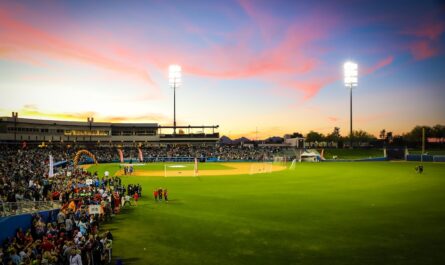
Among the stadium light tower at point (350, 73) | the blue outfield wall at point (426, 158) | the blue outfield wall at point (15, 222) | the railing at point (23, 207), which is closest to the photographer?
the blue outfield wall at point (15, 222)

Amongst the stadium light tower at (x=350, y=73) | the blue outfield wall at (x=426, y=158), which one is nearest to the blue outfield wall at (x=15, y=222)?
the stadium light tower at (x=350, y=73)

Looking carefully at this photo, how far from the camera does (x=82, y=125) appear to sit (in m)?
132

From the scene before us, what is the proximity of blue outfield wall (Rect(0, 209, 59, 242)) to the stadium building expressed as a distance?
89.8 m

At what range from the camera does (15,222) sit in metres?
18.3

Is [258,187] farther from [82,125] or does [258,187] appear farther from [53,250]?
[82,125]

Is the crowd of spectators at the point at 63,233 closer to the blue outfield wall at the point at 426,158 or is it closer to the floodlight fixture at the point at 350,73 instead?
the floodlight fixture at the point at 350,73

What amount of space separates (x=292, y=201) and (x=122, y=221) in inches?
597

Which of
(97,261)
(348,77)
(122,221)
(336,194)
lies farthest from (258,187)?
(348,77)

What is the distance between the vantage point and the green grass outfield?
1599 centimetres

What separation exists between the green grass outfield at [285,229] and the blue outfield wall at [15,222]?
143 inches

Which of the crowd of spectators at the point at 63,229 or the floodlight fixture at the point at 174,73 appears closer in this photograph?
the crowd of spectators at the point at 63,229

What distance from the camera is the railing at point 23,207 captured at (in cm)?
1864

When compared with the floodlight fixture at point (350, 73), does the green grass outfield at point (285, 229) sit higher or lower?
lower

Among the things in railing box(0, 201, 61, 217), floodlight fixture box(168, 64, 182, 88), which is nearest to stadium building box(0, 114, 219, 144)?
floodlight fixture box(168, 64, 182, 88)
